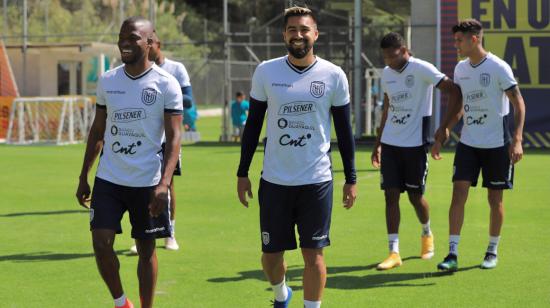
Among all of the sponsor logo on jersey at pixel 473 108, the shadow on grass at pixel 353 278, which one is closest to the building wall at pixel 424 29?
the sponsor logo on jersey at pixel 473 108

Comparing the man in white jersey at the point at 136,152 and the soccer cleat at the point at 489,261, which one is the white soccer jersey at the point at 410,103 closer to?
the soccer cleat at the point at 489,261

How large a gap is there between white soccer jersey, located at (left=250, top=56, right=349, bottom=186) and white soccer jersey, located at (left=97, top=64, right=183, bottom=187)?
2.26 ft

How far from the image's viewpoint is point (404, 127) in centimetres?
975

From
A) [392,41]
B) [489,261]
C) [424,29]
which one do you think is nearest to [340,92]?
[392,41]

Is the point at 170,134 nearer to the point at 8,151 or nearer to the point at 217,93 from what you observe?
the point at 8,151

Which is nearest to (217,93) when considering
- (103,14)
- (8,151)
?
Answer: (103,14)

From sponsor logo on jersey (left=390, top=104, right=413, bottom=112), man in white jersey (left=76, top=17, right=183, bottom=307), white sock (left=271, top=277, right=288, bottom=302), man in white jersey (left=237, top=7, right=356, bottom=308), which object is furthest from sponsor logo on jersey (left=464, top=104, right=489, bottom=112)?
man in white jersey (left=76, top=17, right=183, bottom=307)

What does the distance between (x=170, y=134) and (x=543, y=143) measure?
20897 millimetres

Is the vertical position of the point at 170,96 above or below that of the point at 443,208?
above

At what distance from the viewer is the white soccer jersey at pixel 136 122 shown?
23.1 ft

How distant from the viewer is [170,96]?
706 centimetres

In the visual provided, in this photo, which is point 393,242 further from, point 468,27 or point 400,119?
point 468,27

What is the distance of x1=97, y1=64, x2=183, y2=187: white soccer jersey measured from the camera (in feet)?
23.1

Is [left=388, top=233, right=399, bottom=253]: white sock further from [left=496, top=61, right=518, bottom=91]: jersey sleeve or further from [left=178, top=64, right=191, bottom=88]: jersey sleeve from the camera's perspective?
[left=178, top=64, right=191, bottom=88]: jersey sleeve
